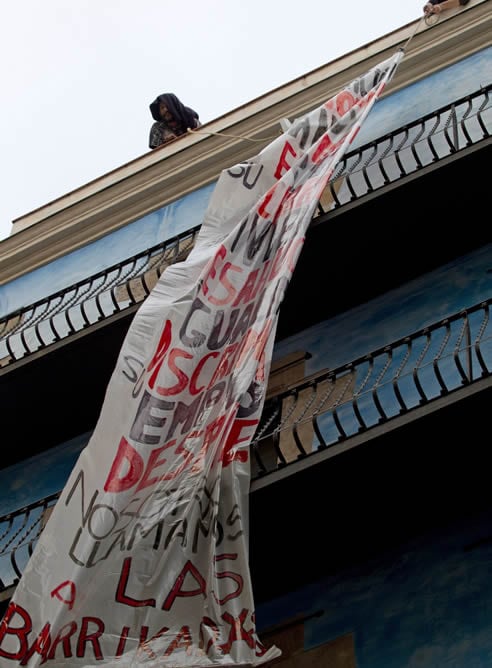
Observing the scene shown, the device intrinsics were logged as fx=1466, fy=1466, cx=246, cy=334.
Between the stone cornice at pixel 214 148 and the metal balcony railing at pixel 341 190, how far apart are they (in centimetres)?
132

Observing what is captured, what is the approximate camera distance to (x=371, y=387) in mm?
11602

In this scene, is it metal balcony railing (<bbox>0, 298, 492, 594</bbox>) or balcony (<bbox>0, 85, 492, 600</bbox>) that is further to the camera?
metal balcony railing (<bbox>0, 298, 492, 594</bbox>)

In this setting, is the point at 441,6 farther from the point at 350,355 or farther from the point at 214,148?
the point at 350,355

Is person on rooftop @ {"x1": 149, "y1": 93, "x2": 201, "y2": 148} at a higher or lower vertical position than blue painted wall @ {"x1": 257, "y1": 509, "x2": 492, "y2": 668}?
higher

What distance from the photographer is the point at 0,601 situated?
10375mm

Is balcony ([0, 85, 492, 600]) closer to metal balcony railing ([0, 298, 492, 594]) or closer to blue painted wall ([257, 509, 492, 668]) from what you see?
metal balcony railing ([0, 298, 492, 594])

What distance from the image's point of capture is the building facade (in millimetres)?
9867

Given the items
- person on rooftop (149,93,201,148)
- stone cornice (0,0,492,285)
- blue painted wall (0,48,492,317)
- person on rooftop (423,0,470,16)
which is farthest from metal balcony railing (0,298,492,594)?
person on rooftop (149,93,201,148)

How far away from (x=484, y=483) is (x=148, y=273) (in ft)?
18.7

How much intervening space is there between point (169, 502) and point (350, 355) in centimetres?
370

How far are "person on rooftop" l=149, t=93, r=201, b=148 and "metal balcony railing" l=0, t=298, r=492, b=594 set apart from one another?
660 centimetres

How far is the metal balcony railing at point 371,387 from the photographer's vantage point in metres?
10.9

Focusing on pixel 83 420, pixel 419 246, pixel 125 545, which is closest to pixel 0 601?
pixel 125 545

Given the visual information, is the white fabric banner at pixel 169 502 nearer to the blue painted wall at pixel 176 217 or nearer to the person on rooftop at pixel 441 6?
the blue painted wall at pixel 176 217
